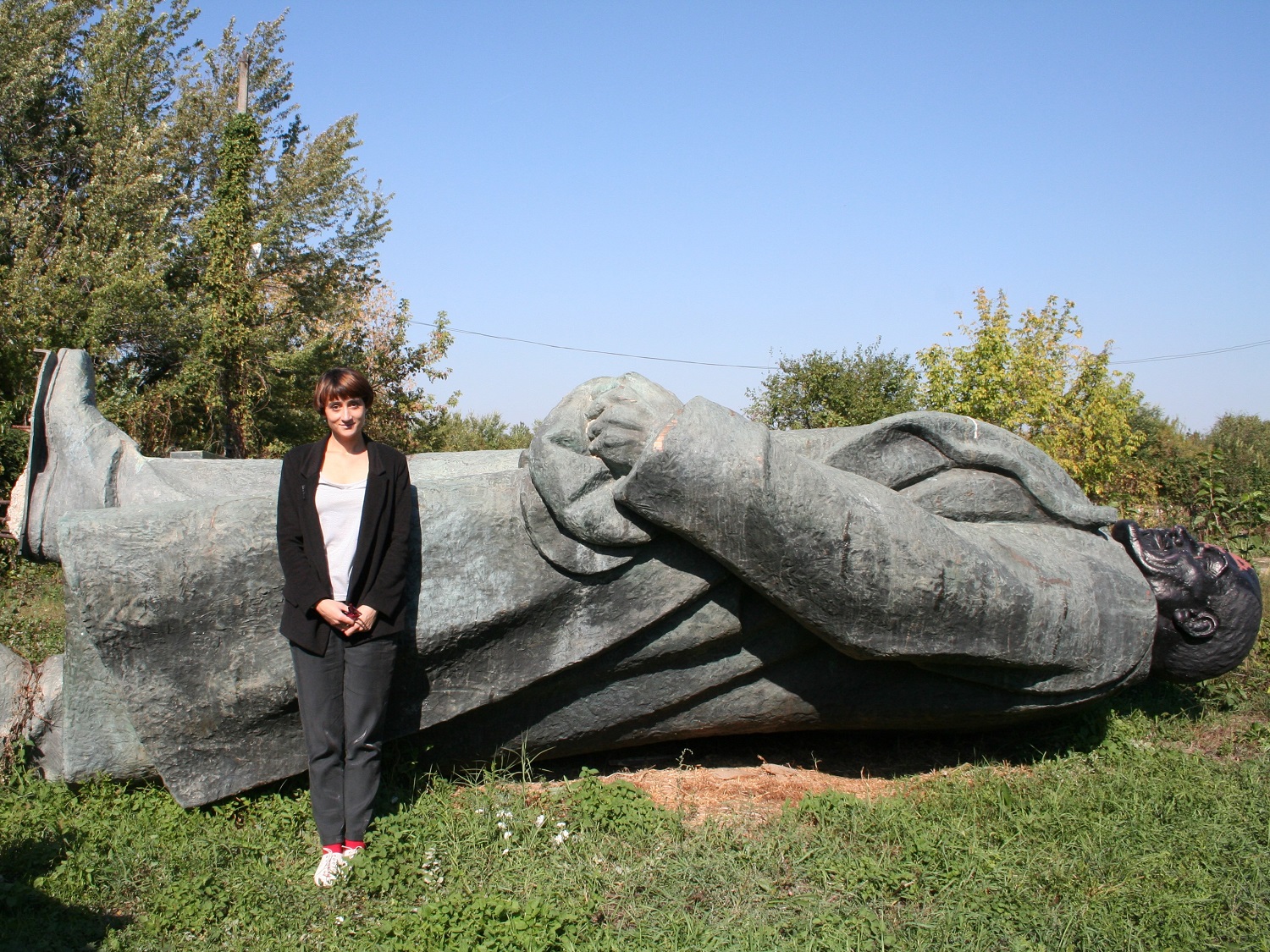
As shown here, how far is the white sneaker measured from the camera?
2.67 meters

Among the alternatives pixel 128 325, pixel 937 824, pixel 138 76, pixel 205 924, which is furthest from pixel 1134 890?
pixel 138 76

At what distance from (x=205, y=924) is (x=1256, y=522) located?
7.35 m

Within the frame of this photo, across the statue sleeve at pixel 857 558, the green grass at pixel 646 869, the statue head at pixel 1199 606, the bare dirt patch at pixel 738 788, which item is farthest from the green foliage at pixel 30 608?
the statue head at pixel 1199 606

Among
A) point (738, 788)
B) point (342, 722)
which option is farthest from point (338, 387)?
point (738, 788)

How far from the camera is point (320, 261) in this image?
20.8 meters

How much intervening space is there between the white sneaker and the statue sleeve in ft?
4.33

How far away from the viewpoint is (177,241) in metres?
18.4

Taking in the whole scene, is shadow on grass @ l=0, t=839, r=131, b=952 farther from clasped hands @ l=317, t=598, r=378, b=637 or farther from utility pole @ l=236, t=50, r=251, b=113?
utility pole @ l=236, t=50, r=251, b=113

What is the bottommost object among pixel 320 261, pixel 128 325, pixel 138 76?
pixel 128 325

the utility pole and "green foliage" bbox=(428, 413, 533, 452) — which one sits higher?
the utility pole

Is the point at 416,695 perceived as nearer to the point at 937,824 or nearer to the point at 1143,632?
the point at 937,824

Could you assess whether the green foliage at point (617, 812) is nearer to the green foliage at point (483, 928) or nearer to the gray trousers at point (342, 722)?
the green foliage at point (483, 928)

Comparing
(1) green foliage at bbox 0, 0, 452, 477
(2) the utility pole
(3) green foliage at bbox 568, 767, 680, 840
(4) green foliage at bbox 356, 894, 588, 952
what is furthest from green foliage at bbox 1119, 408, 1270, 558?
(2) the utility pole

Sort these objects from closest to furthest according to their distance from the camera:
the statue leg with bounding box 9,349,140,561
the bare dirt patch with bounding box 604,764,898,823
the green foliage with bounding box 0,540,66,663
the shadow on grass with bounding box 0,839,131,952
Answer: the shadow on grass with bounding box 0,839,131,952 → the bare dirt patch with bounding box 604,764,898,823 → the statue leg with bounding box 9,349,140,561 → the green foliage with bounding box 0,540,66,663
